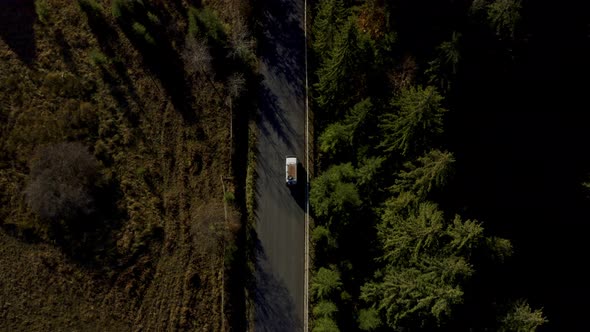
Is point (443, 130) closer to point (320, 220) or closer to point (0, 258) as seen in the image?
point (320, 220)

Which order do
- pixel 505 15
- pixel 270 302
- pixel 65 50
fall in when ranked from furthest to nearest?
pixel 65 50 → pixel 270 302 → pixel 505 15

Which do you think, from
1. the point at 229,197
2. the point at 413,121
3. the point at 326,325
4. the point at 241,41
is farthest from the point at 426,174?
the point at 241,41

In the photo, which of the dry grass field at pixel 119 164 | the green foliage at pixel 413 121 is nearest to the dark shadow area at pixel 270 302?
the dry grass field at pixel 119 164

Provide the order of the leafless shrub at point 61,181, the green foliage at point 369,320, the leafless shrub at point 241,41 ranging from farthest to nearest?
the leafless shrub at point 241,41 → the leafless shrub at point 61,181 → the green foliage at point 369,320

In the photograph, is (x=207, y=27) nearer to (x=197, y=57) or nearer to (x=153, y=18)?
(x=197, y=57)

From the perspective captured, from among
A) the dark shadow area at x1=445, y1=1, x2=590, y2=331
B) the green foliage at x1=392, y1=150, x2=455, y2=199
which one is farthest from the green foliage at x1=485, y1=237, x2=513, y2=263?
the green foliage at x1=392, y1=150, x2=455, y2=199

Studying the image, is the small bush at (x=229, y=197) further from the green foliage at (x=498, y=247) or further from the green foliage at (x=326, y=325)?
the green foliage at (x=498, y=247)
